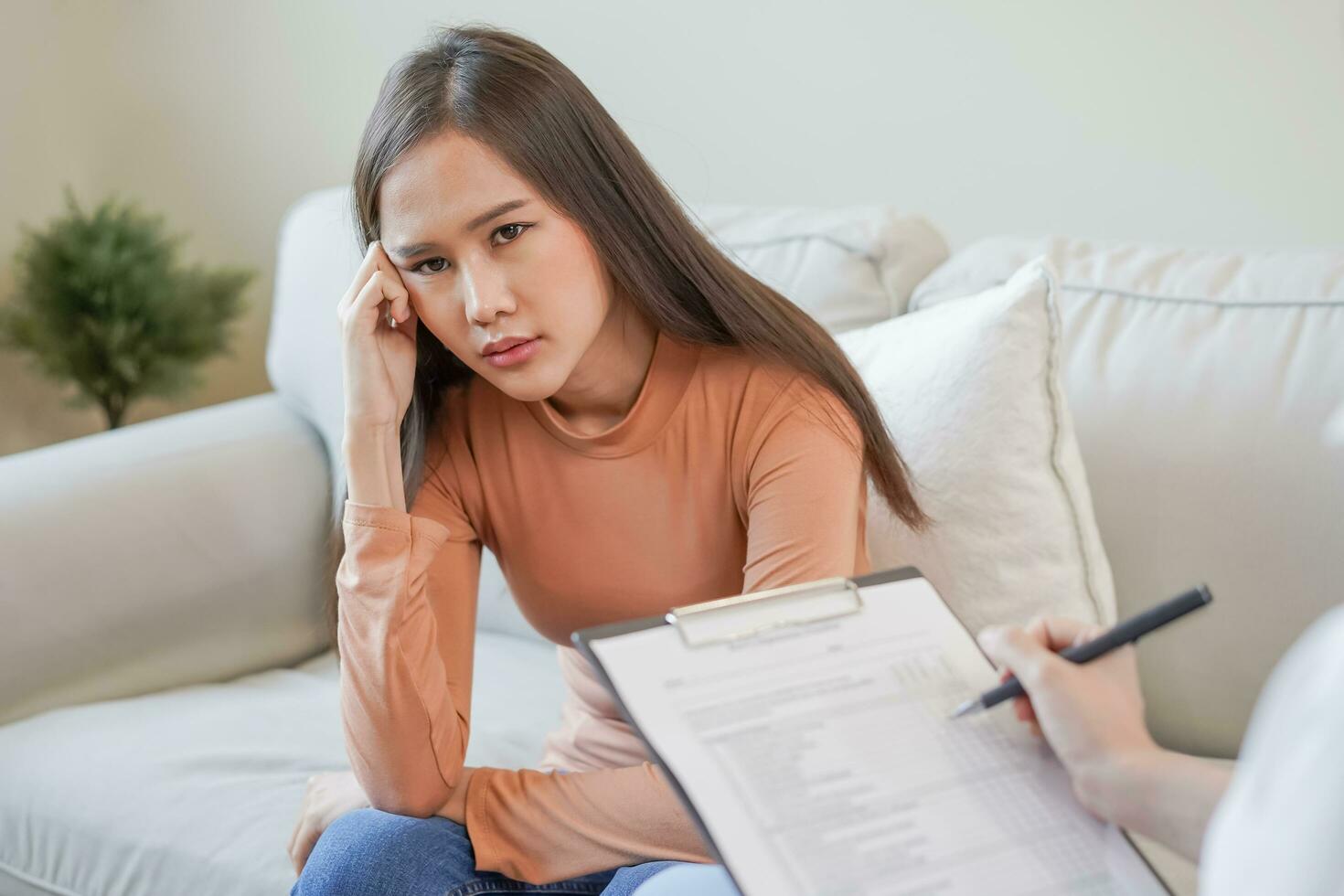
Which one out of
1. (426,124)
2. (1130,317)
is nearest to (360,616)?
(426,124)

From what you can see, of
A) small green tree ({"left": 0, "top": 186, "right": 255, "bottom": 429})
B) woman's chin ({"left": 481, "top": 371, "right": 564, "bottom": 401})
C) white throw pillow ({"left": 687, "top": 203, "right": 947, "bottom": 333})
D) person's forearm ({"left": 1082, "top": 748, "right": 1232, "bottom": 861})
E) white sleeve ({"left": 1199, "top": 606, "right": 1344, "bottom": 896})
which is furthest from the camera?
small green tree ({"left": 0, "top": 186, "right": 255, "bottom": 429})

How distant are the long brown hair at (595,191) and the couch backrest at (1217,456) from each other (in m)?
0.23

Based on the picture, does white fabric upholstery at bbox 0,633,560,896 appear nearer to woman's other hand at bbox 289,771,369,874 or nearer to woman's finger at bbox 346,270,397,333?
woman's other hand at bbox 289,771,369,874

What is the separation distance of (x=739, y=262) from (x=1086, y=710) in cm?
94

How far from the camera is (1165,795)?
59cm

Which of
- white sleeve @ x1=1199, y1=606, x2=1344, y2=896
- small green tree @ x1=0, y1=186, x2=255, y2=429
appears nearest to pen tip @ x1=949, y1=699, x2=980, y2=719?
white sleeve @ x1=1199, y1=606, x2=1344, y2=896

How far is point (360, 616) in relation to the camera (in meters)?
1.07

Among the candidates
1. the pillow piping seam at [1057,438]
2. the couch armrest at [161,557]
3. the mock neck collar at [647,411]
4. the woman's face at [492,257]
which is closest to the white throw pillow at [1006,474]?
the pillow piping seam at [1057,438]

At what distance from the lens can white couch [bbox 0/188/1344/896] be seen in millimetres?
1199

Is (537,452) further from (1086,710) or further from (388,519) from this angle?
(1086,710)

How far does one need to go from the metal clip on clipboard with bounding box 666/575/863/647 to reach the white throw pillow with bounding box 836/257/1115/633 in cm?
51

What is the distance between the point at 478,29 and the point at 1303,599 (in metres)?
0.89

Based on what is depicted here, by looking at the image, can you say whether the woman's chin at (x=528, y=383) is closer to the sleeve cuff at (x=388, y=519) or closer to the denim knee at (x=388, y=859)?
the sleeve cuff at (x=388, y=519)

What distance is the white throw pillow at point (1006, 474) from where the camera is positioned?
1191 mm
